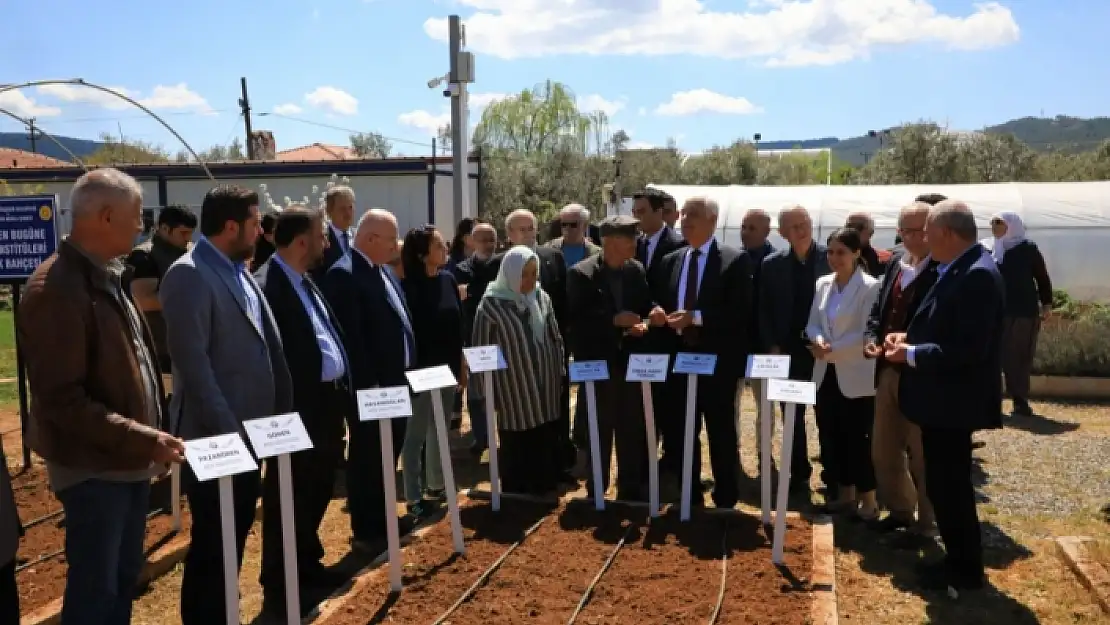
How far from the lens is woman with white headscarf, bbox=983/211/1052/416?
28.2 ft

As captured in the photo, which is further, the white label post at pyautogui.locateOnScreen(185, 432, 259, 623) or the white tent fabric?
the white tent fabric

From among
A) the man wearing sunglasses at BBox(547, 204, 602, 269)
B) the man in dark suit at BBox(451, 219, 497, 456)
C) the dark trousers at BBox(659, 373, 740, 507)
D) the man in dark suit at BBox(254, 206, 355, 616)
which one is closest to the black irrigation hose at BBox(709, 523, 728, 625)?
the dark trousers at BBox(659, 373, 740, 507)

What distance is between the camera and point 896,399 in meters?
5.12

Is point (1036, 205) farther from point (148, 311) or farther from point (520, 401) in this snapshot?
point (148, 311)

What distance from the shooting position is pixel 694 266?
5.67 meters

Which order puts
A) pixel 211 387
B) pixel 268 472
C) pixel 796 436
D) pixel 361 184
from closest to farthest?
pixel 211 387
pixel 268 472
pixel 796 436
pixel 361 184

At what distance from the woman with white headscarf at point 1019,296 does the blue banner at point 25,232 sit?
8.44 metres

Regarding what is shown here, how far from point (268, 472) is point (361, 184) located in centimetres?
2408

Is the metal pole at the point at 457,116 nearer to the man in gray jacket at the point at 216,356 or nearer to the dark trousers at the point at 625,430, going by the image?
the dark trousers at the point at 625,430

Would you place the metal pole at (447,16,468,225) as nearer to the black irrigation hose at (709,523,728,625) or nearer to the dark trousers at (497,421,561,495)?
the dark trousers at (497,421,561,495)

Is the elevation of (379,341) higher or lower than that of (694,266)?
lower

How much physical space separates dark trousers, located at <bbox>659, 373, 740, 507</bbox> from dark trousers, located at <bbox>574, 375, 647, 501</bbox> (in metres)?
0.24

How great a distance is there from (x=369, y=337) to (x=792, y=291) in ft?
9.57

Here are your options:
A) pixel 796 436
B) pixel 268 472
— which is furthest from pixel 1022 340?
pixel 268 472
